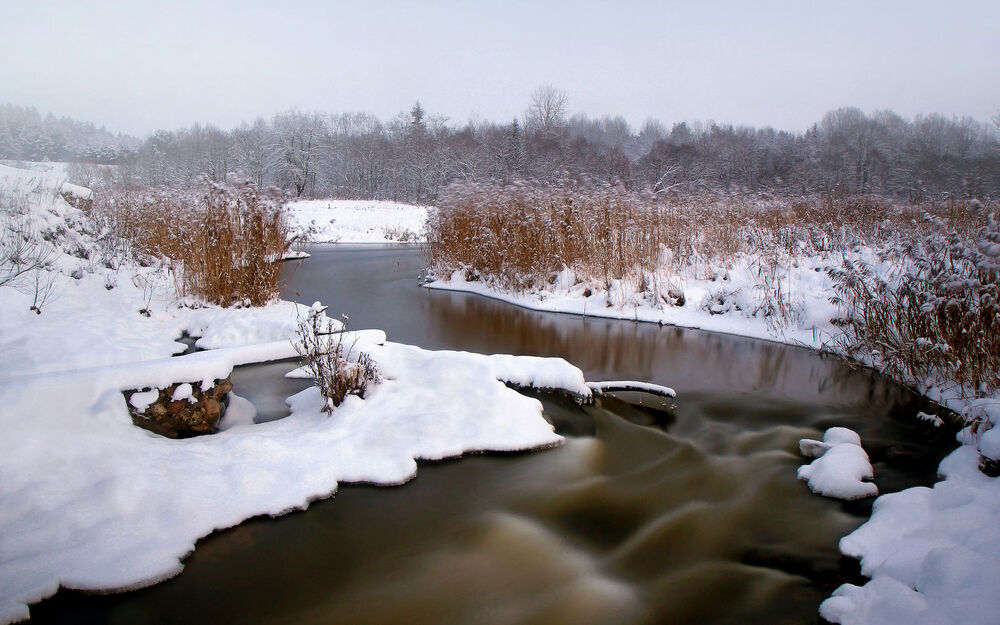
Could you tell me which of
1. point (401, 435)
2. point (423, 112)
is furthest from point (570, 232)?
point (423, 112)

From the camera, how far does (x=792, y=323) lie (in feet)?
25.2

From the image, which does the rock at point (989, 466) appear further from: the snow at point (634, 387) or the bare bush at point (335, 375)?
the bare bush at point (335, 375)

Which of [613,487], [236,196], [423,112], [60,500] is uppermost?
[423,112]

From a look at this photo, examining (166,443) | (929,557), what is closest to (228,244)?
(166,443)

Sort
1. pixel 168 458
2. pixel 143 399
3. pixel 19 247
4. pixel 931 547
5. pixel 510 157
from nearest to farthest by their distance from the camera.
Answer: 1. pixel 931 547
2. pixel 168 458
3. pixel 143 399
4. pixel 19 247
5. pixel 510 157

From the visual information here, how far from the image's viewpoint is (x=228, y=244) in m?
8.05

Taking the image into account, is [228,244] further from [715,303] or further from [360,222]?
[360,222]

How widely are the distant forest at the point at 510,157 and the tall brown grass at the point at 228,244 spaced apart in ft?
44.7

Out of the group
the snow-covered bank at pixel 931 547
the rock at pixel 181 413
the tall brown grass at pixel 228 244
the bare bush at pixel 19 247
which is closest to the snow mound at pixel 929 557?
the snow-covered bank at pixel 931 547

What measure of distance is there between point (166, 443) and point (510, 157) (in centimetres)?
3887

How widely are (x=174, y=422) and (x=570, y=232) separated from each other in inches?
319

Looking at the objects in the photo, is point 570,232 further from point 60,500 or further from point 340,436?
point 60,500

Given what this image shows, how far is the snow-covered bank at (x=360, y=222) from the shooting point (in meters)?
27.1

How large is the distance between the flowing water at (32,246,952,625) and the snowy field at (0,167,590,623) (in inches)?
5.0
